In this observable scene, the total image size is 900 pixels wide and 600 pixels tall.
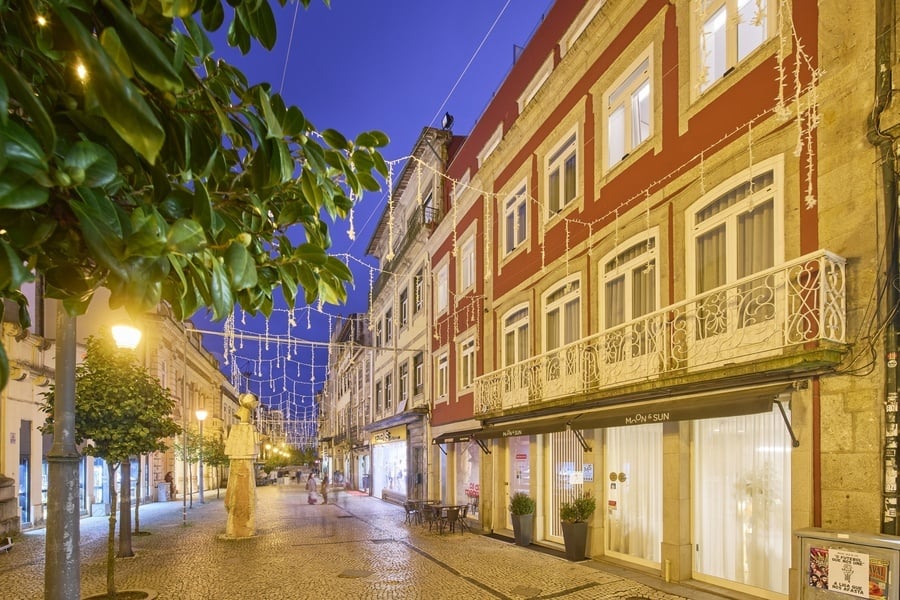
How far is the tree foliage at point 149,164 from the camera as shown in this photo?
1646mm

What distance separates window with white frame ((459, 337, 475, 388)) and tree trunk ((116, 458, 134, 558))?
9714 millimetres

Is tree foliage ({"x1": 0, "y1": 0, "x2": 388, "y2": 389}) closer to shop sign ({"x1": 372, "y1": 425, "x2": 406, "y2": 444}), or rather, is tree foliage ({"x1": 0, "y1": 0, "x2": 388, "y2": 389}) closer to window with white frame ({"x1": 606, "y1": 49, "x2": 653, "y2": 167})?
window with white frame ({"x1": 606, "y1": 49, "x2": 653, "y2": 167})

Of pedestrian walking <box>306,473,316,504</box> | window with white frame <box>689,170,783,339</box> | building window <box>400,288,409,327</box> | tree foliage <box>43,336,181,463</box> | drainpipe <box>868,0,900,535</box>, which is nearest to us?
drainpipe <box>868,0,900,535</box>

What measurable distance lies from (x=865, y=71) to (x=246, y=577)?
12203 mm

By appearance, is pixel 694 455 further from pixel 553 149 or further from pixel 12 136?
pixel 12 136

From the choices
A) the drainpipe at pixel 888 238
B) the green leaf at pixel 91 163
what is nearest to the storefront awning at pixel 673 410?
the drainpipe at pixel 888 238

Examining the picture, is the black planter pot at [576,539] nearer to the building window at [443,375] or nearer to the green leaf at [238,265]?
the building window at [443,375]

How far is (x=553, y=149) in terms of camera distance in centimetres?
1588

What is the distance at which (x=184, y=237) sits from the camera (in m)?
1.88

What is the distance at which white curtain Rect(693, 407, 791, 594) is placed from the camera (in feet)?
30.6

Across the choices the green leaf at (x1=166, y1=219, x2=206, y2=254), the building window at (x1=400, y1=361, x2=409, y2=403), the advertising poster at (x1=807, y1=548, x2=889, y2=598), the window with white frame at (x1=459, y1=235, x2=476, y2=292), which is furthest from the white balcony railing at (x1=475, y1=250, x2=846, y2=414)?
the building window at (x1=400, y1=361, x2=409, y2=403)

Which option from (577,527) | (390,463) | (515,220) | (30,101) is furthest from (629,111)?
(390,463)

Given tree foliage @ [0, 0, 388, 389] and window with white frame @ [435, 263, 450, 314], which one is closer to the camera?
tree foliage @ [0, 0, 388, 389]

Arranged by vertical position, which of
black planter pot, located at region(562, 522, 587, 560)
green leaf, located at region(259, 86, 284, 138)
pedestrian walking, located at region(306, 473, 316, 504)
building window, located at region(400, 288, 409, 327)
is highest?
building window, located at region(400, 288, 409, 327)
